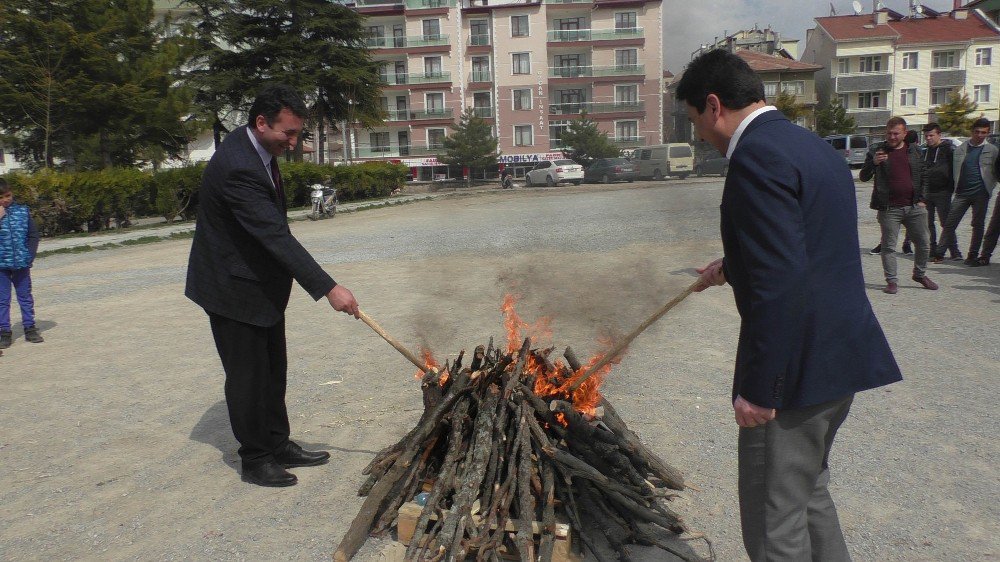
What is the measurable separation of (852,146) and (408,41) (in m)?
35.7

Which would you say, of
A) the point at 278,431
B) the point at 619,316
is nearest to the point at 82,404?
the point at 278,431

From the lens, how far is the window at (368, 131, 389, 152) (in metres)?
59.3

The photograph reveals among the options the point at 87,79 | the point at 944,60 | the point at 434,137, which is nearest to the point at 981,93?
the point at 944,60

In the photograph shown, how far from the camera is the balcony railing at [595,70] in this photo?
191 ft

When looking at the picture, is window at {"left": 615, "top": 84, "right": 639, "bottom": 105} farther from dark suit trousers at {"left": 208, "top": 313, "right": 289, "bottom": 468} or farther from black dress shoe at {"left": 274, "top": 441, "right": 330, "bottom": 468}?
dark suit trousers at {"left": 208, "top": 313, "right": 289, "bottom": 468}

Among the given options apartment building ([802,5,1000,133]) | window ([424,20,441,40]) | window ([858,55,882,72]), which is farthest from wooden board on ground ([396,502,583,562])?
window ([858,55,882,72])

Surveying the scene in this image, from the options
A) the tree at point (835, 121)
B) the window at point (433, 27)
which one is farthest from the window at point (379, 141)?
the tree at point (835, 121)

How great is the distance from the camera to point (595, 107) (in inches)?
2312

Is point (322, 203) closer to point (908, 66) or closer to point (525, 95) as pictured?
point (525, 95)

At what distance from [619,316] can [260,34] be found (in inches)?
1262

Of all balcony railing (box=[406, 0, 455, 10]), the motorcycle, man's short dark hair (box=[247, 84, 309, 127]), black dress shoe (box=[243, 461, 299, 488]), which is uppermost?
balcony railing (box=[406, 0, 455, 10])

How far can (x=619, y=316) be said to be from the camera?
24.0 ft

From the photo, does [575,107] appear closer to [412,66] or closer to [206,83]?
[412,66]

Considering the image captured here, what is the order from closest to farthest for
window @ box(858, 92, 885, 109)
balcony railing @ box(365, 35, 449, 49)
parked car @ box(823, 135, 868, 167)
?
1. parked car @ box(823, 135, 868, 167)
2. balcony railing @ box(365, 35, 449, 49)
3. window @ box(858, 92, 885, 109)
